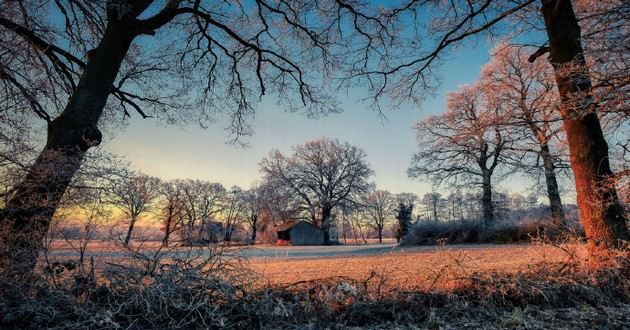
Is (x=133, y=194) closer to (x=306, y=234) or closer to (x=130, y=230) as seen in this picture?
(x=130, y=230)

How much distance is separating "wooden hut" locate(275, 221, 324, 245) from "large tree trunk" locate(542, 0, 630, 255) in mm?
34639

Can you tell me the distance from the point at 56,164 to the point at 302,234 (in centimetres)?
3603

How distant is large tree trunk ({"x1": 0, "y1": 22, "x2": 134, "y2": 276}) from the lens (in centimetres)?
304

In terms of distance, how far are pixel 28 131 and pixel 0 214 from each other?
2908mm

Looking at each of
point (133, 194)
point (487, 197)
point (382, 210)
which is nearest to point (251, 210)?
point (382, 210)

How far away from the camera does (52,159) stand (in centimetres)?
387

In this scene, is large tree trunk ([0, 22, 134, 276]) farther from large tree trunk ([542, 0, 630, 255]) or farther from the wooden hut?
the wooden hut

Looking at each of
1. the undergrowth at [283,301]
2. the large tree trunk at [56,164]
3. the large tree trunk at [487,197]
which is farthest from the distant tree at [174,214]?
the large tree trunk at [487,197]

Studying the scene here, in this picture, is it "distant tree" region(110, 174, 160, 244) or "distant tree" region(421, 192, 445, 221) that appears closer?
"distant tree" region(110, 174, 160, 244)

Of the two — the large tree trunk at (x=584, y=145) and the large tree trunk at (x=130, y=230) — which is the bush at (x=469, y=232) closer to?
the large tree trunk at (x=584, y=145)

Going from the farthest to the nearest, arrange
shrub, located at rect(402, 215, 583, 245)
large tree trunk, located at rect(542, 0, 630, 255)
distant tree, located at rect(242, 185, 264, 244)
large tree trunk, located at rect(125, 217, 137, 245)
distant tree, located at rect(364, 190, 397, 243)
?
distant tree, located at rect(364, 190, 397, 243) < distant tree, located at rect(242, 185, 264, 244) < shrub, located at rect(402, 215, 583, 245) < large tree trunk, located at rect(542, 0, 630, 255) < large tree trunk, located at rect(125, 217, 137, 245)

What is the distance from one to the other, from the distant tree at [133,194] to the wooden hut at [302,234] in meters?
34.9

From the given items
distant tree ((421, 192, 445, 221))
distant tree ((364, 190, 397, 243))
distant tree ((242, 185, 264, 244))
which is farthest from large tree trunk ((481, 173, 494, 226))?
distant tree ((421, 192, 445, 221))

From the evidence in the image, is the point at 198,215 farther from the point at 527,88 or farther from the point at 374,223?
the point at 374,223
